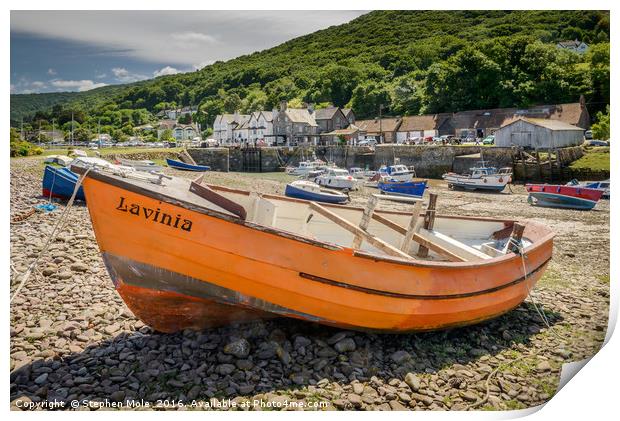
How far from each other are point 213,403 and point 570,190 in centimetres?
1147

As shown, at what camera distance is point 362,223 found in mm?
4172

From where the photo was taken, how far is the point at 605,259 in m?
6.48

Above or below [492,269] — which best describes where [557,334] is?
below

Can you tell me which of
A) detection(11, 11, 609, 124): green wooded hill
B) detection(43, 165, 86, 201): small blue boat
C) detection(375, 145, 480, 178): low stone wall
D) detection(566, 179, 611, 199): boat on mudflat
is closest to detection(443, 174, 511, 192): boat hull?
detection(11, 11, 609, 124): green wooded hill

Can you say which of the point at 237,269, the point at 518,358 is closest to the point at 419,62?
the point at 518,358

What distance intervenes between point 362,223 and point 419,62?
8.00 meters

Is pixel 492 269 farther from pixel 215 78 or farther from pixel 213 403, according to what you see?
pixel 215 78

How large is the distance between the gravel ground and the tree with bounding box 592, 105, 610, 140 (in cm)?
214

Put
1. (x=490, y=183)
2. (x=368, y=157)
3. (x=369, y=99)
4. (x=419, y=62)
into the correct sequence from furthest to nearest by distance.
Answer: (x=368, y=157) → (x=369, y=99) → (x=490, y=183) → (x=419, y=62)

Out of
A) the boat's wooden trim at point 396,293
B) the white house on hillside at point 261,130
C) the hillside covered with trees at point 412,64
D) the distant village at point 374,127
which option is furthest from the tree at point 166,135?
the boat's wooden trim at point 396,293

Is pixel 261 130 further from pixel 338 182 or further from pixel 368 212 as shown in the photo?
pixel 368 212

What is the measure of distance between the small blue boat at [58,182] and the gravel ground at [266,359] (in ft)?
13.4
